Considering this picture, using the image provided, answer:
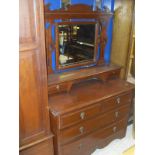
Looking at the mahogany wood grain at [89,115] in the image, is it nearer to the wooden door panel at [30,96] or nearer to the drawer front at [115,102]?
the drawer front at [115,102]

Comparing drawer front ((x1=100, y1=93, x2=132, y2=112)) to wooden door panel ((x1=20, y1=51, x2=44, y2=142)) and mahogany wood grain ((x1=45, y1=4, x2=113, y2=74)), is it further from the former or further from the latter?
wooden door panel ((x1=20, y1=51, x2=44, y2=142))

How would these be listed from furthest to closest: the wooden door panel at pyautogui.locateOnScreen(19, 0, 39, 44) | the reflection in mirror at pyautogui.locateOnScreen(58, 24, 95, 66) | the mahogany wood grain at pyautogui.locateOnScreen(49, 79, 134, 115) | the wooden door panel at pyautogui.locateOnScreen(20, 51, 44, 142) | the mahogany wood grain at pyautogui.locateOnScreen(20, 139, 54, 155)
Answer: the reflection in mirror at pyautogui.locateOnScreen(58, 24, 95, 66), the mahogany wood grain at pyautogui.locateOnScreen(49, 79, 134, 115), the mahogany wood grain at pyautogui.locateOnScreen(20, 139, 54, 155), the wooden door panel at pyautogui.locateOnScreen(20, 51, 44, 142), the wooden door panel at pyautogui.locateOnScreen(19, 0, 39, 44)

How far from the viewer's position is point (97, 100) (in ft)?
5.93

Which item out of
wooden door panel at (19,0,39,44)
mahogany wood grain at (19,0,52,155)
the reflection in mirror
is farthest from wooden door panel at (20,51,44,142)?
the reflection in mirror

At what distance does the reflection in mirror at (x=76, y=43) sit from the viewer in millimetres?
1911

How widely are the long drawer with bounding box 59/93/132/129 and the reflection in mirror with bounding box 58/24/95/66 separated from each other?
58 centimetres

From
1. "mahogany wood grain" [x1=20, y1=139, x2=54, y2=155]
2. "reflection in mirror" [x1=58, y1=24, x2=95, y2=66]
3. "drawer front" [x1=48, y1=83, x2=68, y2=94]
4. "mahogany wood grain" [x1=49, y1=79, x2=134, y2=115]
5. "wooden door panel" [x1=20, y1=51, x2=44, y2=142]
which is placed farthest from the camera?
"reflection in mirror" [x1=58, y1=24, x2=95, y2=66]

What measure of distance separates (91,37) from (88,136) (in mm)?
1148

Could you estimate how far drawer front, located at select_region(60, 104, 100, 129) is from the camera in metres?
1.64

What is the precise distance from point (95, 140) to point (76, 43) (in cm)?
114

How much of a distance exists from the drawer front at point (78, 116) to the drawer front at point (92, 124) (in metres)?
0.07

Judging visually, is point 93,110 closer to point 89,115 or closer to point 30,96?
point 89,115
